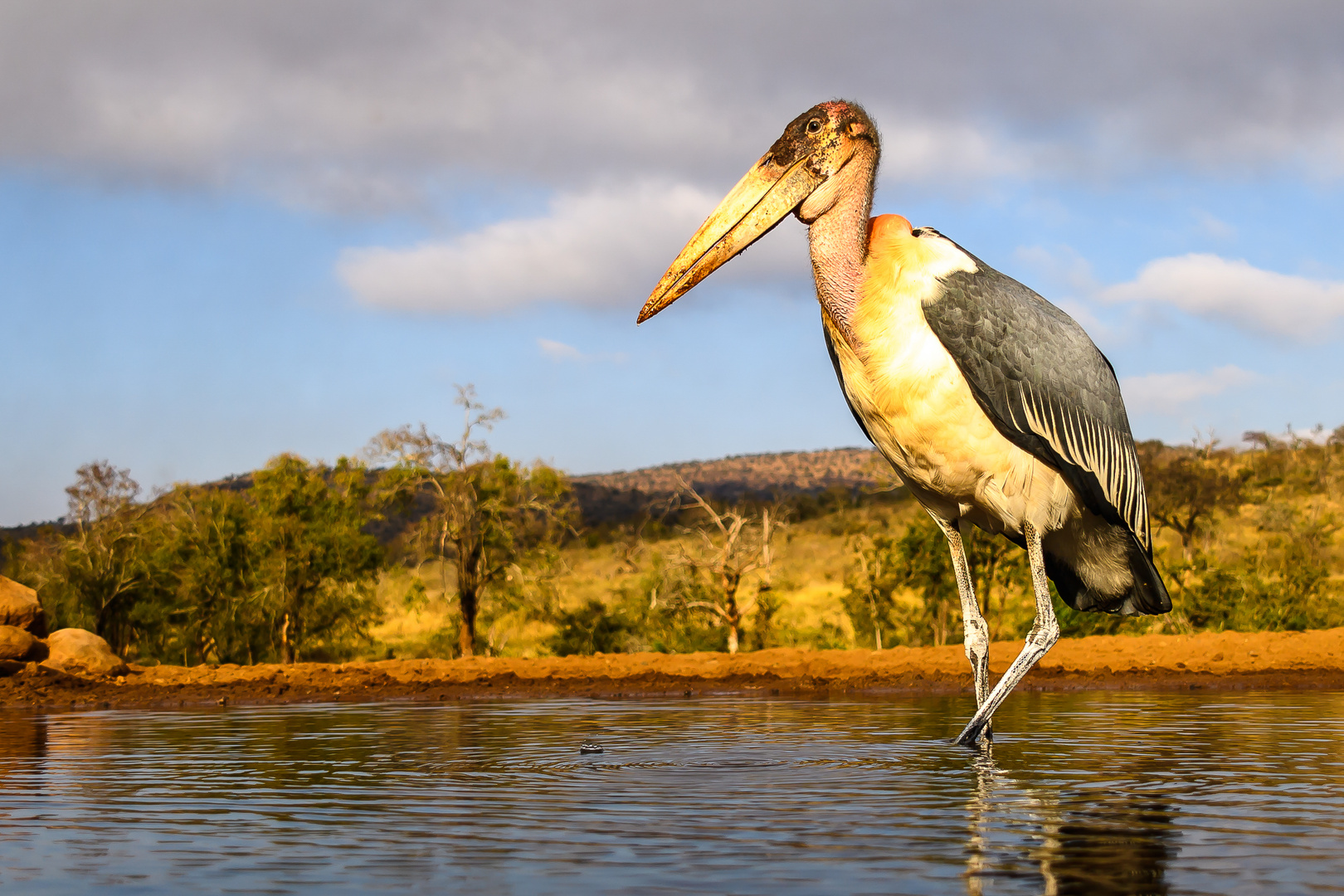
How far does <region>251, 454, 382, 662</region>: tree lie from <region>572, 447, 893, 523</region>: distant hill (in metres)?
62.1

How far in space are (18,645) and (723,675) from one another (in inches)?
429

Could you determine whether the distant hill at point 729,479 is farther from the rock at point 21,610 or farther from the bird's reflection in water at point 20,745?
the bird's reflection in water at point 20,745

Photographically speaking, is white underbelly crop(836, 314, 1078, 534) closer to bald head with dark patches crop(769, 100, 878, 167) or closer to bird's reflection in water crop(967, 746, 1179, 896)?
bald head with dark patches crop(769, 100, 878, 167)

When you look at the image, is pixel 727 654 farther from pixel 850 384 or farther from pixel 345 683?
pixel 850 384

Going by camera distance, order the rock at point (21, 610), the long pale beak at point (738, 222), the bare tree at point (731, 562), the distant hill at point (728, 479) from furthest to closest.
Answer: the distant hill at point (728, 479)
the bare tree at point (731, 562)
the rock at point (21, 610)
the long pale beak at point (738, 222)

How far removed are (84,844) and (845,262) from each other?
502 centimetres

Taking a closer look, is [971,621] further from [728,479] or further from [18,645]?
[728,479]

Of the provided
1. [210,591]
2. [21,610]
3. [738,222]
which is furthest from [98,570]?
[738,222]

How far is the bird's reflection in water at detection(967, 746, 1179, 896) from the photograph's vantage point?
3838 mm

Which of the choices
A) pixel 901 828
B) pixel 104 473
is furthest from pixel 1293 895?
pixel 104 473

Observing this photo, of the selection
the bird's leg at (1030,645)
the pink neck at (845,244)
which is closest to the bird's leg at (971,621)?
the bird's leg at (1030,645)

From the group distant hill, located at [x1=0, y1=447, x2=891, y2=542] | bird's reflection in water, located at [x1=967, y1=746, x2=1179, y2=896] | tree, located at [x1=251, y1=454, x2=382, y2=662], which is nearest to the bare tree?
tree, located at [x1=251, y1=454, x2=382, y2=662]

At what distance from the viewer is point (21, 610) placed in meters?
21.1

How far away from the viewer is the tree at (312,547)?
99.0 ft
